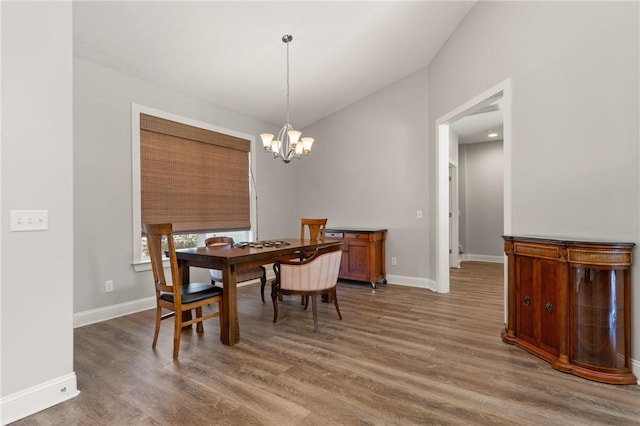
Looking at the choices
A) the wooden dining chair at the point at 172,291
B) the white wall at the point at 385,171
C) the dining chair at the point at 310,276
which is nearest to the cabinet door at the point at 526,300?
the dining chair at the point at 310,276

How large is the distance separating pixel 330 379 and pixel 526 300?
1.74m

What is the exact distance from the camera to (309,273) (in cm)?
302

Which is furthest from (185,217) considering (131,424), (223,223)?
(131,424)

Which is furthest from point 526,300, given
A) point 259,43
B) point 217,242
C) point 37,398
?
point 259,43

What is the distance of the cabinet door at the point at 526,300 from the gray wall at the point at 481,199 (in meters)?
5.04

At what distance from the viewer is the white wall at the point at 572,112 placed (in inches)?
84.4

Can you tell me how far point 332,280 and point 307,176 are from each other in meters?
3.16

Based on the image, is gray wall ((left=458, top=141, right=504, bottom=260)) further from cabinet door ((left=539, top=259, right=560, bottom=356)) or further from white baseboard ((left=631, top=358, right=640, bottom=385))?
white baseboard ((left=631, top=358, right=640, bottom=385))

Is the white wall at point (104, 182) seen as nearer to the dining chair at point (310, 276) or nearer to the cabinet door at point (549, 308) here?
the dining chair at point (310, 276)

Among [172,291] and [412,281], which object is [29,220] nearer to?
[172,291]

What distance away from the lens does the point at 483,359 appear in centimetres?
241

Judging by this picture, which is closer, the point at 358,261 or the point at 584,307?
the point at 584,307

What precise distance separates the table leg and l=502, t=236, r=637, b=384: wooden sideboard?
7.94 feet

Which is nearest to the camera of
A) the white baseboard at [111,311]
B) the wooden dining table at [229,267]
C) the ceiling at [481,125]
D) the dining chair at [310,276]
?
the wooden dining table at [229,267]
